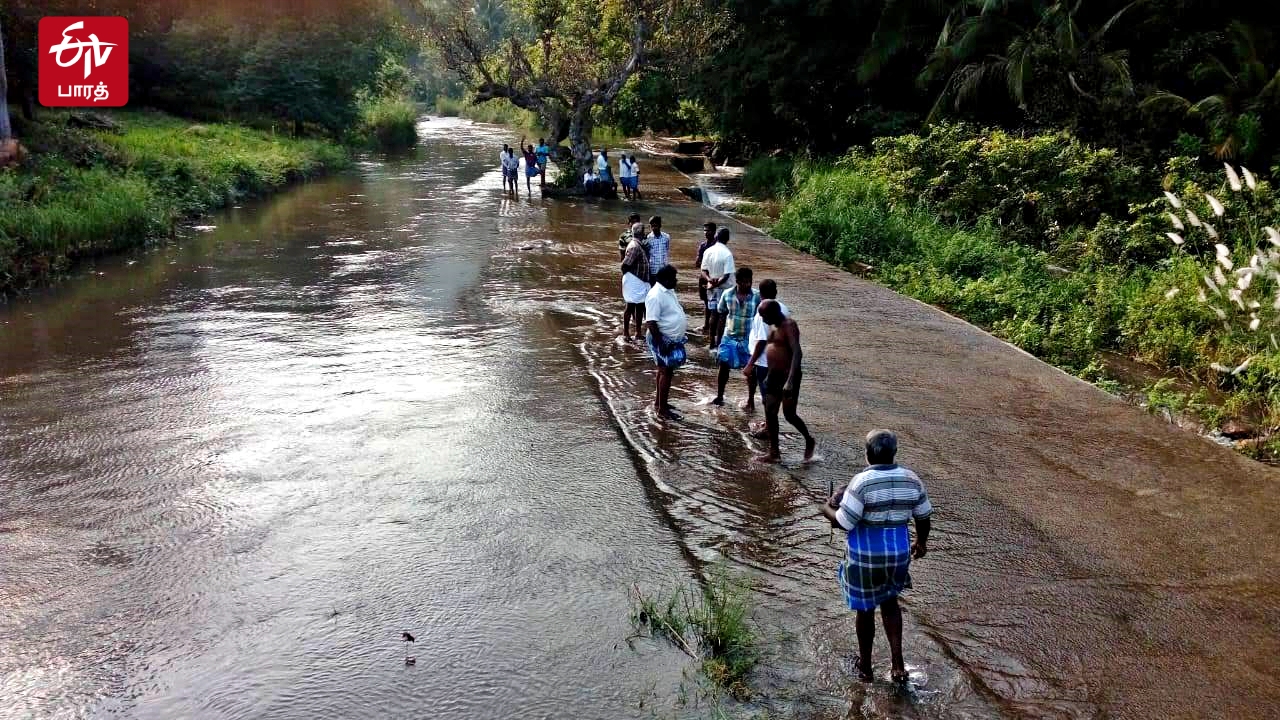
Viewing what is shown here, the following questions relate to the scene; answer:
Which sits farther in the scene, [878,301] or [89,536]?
[878,301]

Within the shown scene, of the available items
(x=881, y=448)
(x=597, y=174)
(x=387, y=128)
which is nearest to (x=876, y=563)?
(x=881, y=448)

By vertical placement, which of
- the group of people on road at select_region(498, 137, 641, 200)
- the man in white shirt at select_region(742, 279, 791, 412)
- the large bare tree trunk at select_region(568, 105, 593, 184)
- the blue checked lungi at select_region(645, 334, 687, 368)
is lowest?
the blue checked lungi at select_region(645, 334, 687, 368)

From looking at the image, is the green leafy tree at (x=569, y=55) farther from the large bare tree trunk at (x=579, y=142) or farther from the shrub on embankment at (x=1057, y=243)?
the shrub on embankment at (x=1057, y=243)

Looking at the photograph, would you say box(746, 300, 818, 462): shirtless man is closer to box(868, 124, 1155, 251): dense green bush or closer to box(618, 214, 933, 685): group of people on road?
box(618, 214, 933, 685): group of people on road

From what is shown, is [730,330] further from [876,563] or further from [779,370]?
[876,563]

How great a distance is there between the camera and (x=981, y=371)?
1096cm

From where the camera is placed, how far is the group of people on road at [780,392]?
488cm

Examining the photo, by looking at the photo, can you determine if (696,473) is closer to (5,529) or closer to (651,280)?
(651,280)

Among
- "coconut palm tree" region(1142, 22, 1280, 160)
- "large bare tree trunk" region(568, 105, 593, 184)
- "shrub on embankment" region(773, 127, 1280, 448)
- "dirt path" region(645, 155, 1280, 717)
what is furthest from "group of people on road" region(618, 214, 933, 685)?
"large bare tree trunk" region(568, 105, 593, 184)

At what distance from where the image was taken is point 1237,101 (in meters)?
16.1

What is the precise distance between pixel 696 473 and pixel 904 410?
8.76 feet

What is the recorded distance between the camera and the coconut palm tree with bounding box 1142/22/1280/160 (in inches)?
609

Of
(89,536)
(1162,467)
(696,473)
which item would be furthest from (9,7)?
(1162,467)

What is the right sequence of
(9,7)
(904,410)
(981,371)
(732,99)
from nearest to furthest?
1. (904,410)
2. (981,371)
3. (9,7)
4. (732,99)
